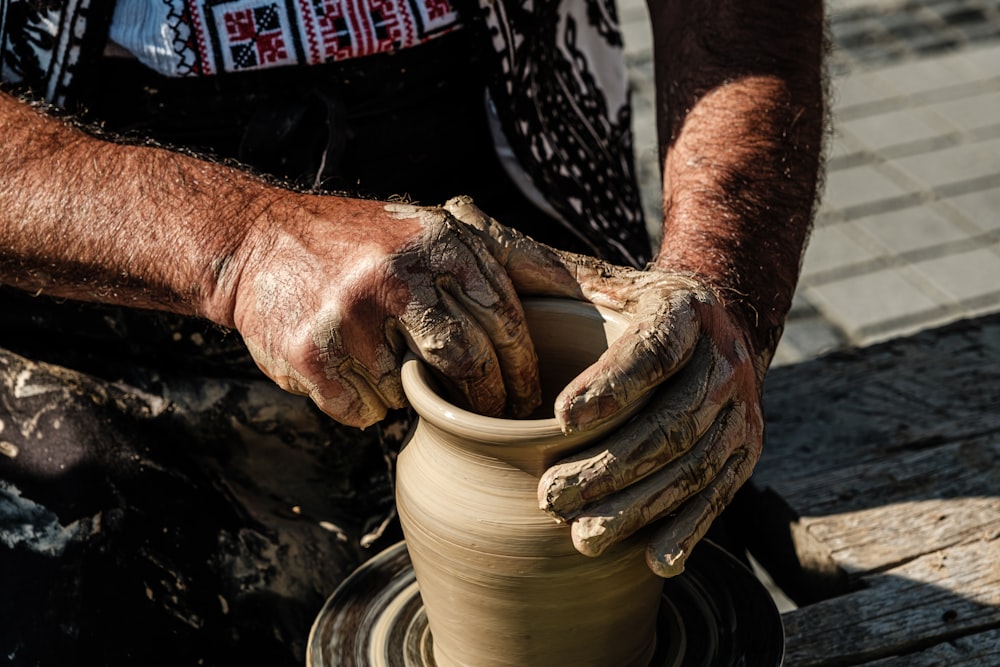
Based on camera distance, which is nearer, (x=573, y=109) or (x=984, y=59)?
(x=573, y=109)

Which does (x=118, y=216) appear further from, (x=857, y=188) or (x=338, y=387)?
(x=857, y=188)

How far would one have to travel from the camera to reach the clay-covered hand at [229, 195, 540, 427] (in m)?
1.33

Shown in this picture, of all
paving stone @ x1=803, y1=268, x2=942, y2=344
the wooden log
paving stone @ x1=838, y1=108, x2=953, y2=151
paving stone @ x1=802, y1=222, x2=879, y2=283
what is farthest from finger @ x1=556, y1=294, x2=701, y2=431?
paving stone @ x1=838, y1=108, x2=953, y2=151

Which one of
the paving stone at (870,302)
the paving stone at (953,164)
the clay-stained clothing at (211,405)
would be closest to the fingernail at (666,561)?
the clay-stained clothing at (211,405)

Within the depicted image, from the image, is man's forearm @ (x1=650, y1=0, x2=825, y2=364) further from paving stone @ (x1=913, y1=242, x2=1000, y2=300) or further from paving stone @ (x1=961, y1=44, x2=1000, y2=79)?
paving stone @ (x1=961, y1=44, x2=1000, y2=79)

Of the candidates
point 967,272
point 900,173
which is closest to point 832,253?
point 967,272

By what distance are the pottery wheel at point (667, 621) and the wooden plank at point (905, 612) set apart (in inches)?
6.1

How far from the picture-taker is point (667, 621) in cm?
158

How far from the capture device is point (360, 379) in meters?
1.39

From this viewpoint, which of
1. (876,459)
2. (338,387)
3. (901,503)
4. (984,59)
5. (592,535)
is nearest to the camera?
(592,535)

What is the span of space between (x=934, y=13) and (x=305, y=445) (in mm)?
4166

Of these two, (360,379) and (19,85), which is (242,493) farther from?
(19,85)

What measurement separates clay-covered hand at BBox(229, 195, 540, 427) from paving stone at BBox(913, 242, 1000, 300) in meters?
2.57

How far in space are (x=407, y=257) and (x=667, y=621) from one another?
2.04ft
